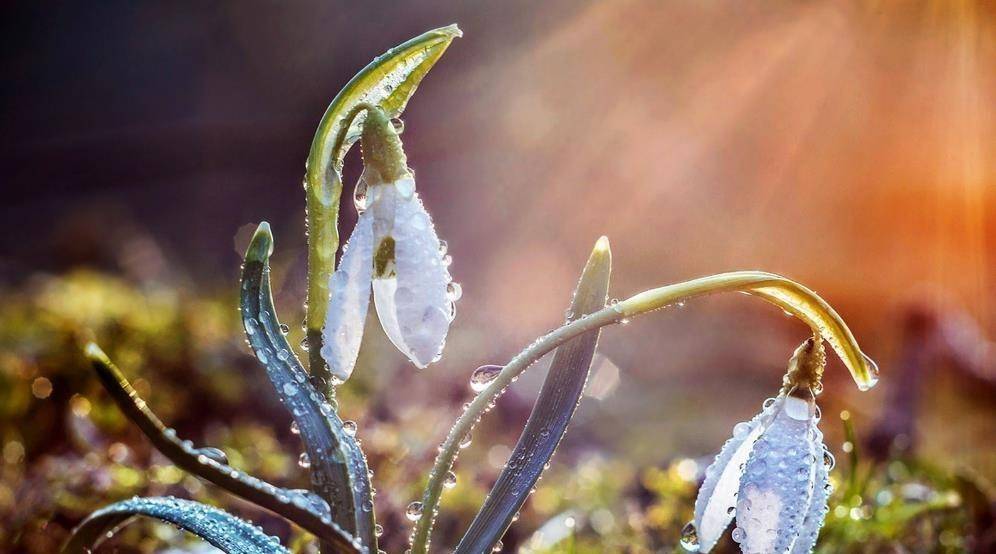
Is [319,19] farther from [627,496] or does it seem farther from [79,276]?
[627,496]

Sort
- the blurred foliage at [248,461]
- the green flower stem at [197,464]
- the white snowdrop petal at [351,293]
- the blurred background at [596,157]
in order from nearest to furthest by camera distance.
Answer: the green flower stem at [197,464], the white snowdrop petal at [351,293], the blurred foliage at [248,461], the blurred background at [596,157]

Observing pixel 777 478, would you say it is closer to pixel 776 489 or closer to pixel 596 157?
pixel 776 489

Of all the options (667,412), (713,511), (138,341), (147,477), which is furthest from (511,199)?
(713,511)

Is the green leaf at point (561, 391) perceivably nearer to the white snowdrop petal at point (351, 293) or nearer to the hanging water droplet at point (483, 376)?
the hanging water droplet at point (483, 376)

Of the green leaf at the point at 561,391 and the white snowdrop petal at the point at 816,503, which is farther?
the green leaf at the point at 561,391

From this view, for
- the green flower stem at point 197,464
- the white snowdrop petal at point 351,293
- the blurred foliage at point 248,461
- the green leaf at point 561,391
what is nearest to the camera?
the green flower stem at point 197,464

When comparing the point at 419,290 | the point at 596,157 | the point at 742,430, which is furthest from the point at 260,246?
the point at 596,157

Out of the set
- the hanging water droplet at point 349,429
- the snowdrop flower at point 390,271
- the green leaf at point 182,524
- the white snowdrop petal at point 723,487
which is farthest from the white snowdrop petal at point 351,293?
the white snowdrop petal at point 723,487
